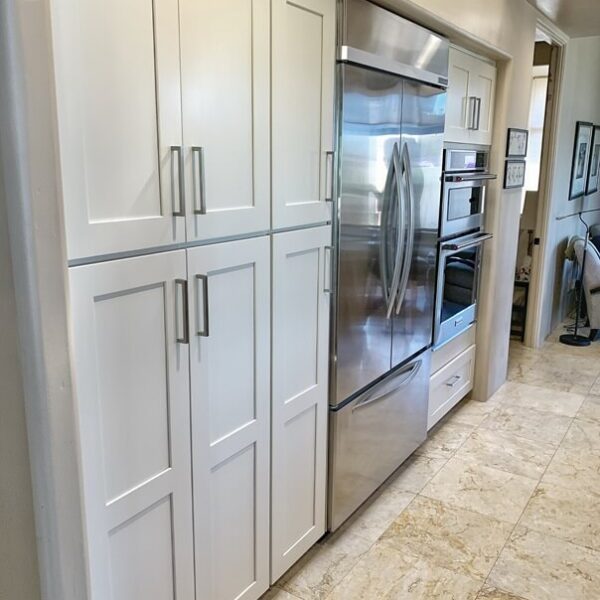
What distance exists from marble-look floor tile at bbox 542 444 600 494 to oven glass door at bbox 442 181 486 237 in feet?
4.19

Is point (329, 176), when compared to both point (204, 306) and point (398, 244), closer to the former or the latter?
point (398, 244)

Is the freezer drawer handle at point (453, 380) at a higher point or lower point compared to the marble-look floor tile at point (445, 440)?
higher

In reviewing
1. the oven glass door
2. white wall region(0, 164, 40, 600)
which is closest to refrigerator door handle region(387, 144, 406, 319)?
the oven glass door

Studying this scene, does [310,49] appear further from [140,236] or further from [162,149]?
[140,236]

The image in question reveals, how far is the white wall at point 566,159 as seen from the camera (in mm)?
4801

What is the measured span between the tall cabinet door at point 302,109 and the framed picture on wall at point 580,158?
12.9 feet

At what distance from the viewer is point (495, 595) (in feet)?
7.04

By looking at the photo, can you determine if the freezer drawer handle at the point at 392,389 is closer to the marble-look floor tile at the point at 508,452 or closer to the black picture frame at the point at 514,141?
the marble-look floor tile at the point at 508,452

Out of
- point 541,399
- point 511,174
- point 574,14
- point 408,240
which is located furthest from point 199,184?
A: point 574,14

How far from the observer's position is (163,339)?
1468mm

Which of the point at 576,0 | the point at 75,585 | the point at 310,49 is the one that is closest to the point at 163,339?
the point at 75,585

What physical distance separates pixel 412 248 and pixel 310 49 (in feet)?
3.56

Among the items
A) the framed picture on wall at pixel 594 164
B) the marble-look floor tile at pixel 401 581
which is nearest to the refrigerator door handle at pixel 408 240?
the marble-look floor tile at pixel 401 581

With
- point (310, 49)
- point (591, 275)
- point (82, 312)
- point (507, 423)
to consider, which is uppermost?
point (310, 49)
